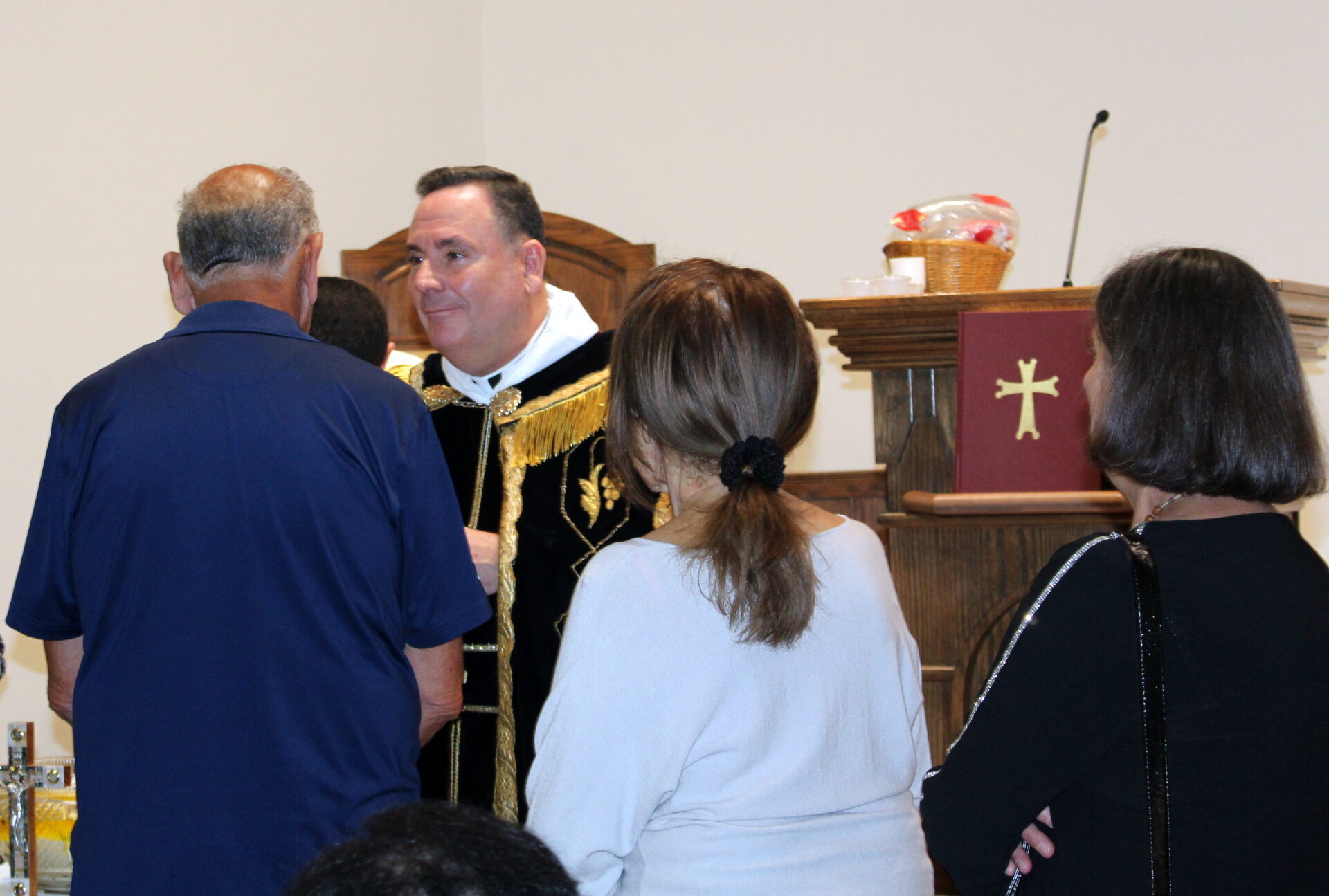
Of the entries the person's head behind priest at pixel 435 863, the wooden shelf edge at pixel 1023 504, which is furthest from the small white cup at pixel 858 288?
the person's head behind priest at pixel 435 863

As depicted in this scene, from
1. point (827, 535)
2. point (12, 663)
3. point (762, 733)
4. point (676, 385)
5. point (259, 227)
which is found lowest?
point (12, 663)

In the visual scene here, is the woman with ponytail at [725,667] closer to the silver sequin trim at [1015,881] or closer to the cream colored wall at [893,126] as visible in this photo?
the silver sequin trim at [1015,881]

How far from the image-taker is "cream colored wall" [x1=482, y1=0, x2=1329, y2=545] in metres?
A: 4.82

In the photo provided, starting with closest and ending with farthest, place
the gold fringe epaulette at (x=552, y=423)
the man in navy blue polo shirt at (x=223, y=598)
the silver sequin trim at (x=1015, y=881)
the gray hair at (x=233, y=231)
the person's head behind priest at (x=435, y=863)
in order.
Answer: the person's head behind priest at (x=435, y=863)
the silver sequin trim at (x=1015, y=881)
the man in navy blue polo shirt at (x=223, y=598)
the gray hair at (x=233, y=231)
the gold fringe epaulette at (x=552, y=423)

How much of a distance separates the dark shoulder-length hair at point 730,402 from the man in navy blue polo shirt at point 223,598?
477 mm

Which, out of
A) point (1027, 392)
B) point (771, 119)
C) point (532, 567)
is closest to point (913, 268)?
point (1027, 392)

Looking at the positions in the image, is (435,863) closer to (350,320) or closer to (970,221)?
(350,320)

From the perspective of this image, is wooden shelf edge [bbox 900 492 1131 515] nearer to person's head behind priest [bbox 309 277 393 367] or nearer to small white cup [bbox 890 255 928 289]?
small white cup [bbox 890 255 928 289]

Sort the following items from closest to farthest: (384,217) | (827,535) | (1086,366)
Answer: (827,535) < (1086,366) < (384,217)

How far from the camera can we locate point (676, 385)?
1.29 m

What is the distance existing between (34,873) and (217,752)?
1.18 feet

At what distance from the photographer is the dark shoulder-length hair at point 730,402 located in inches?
48.1

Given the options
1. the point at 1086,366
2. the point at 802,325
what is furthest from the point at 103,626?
the point at 1086,366

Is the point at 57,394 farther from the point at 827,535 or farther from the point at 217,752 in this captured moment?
the point at 827,535
